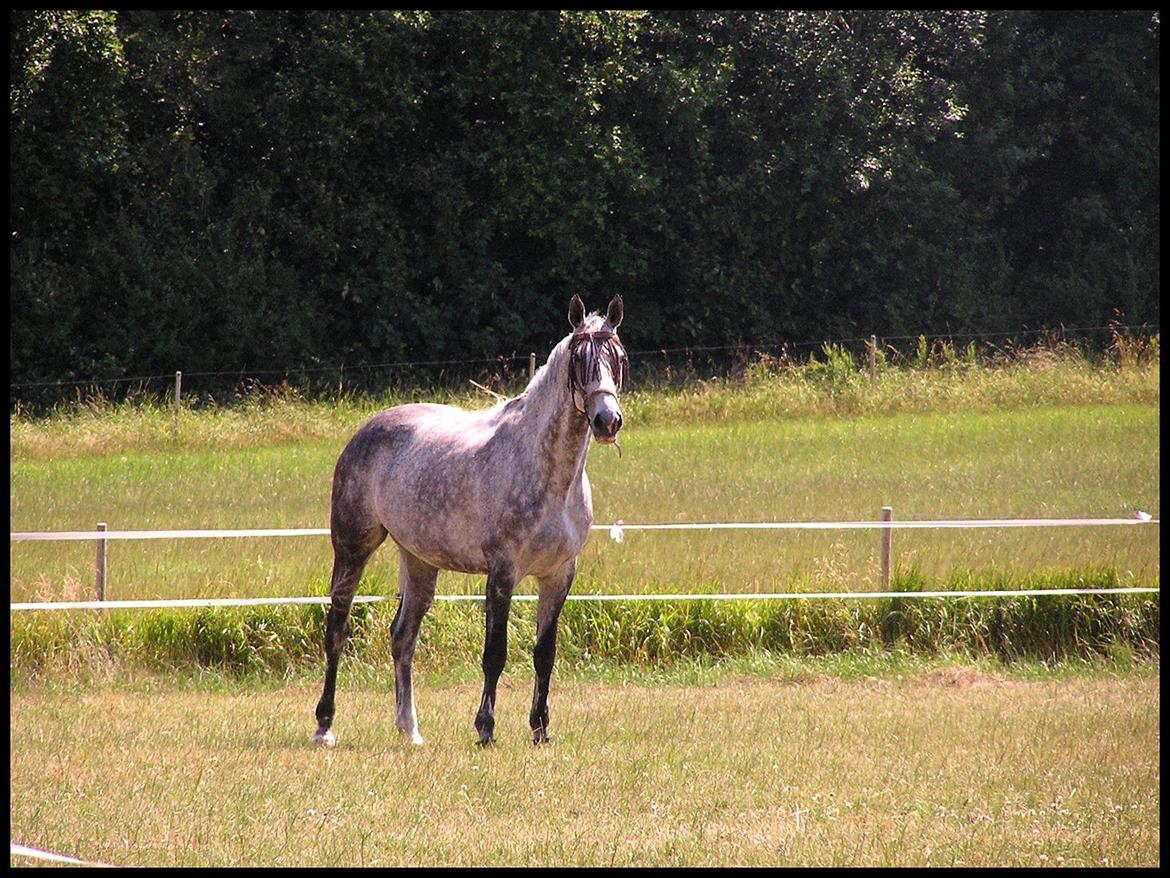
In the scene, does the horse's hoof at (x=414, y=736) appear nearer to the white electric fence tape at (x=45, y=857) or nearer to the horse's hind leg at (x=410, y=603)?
the horse's hind leg at (x=410, y=603)

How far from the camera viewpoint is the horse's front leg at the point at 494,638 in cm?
878

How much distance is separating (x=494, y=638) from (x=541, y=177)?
22.6 m

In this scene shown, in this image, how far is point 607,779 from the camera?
316 inches

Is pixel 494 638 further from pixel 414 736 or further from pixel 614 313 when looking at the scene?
pixel 614 313

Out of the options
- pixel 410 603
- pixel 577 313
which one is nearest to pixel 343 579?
pixel 410 603

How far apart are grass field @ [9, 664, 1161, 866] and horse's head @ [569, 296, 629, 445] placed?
71.6 inches

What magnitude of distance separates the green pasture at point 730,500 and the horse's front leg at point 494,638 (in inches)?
164

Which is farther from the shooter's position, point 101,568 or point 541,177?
point 541,177

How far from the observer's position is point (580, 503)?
350 inches

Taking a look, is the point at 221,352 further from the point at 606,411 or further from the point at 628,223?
the point at 606,411

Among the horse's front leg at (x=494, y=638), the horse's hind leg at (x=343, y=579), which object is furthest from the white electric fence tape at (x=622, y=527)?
the horse's front leg at (x=494, y=638)

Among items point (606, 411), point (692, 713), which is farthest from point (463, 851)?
point (692, 713)

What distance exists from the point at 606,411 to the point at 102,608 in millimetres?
6182

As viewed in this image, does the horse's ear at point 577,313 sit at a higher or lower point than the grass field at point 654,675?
higher
